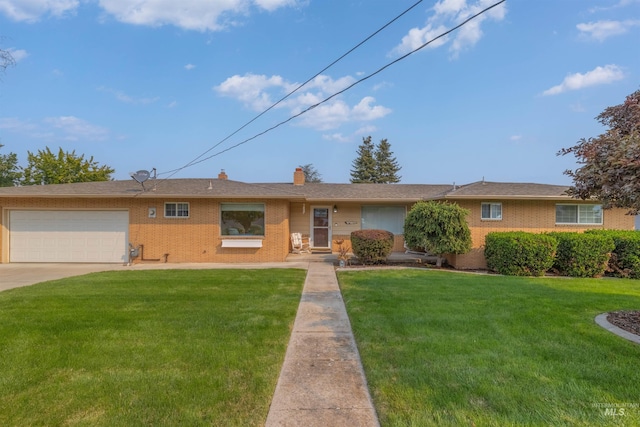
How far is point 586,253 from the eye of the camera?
31.5 ft

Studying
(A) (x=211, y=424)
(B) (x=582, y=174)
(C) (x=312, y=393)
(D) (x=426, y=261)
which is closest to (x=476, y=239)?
(D) (x=426, y=261)

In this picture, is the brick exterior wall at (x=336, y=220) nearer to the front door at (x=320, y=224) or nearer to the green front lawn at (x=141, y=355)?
the front door at (x=320, y=224)

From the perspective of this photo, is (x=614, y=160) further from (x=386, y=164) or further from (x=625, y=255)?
(x=386, y=164)

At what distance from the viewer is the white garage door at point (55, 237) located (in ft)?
40.1

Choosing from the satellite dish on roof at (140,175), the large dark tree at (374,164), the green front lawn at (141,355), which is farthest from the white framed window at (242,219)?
the large dark tree at (374,164)

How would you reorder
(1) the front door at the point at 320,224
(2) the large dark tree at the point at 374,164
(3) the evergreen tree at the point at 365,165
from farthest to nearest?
(2) the large dark tree at the point at 374,164 → (3) the evergreen tree at the point at 365,165 → (1) the front door at the point at 320,224

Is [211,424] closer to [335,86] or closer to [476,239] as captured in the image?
[335,86]

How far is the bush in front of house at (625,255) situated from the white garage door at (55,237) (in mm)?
17002

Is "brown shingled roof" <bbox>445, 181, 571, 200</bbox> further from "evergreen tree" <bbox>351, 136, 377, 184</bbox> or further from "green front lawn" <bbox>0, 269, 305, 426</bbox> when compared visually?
"evergreen tree" <bbox>351, 136, 377, 184</bbox>

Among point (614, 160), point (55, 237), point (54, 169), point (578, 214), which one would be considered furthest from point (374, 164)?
point (614, 160)

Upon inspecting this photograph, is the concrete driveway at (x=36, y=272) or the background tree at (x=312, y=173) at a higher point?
the background tree at (x=312, y=173)

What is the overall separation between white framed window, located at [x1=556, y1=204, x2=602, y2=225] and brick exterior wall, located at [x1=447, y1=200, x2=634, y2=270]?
0.15 meters

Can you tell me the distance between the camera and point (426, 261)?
1235 centimetres

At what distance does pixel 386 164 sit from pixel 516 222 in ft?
124
